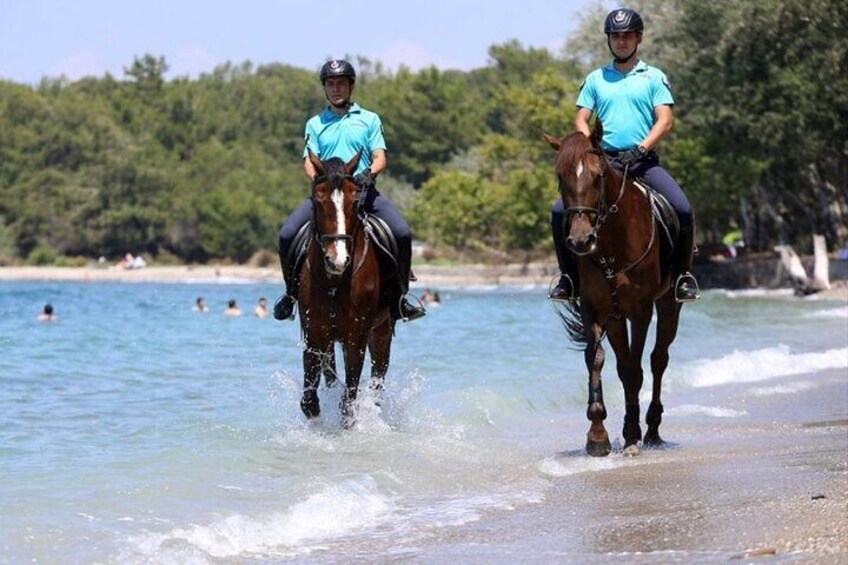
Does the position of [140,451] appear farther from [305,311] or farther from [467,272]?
[467,272]

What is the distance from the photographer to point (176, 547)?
283 inches

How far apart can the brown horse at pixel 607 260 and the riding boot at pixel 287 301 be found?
2.07 metres

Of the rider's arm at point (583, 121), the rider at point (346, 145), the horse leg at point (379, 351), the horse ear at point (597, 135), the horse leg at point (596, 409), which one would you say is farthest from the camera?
the horse leg at point (379, 351)

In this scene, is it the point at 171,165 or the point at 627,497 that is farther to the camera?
the point at 171,165

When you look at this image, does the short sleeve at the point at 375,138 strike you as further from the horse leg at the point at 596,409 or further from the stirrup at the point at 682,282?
the stirrup at the point at 682,282

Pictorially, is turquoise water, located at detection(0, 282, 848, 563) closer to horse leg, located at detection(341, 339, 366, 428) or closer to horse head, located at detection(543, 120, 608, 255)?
horse leg, located at detection(341, 339, 366, 428)

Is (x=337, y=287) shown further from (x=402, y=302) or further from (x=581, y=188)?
(x=581, y=188)

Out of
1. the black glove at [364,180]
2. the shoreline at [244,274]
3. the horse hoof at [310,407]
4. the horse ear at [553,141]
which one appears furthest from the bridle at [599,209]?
the shoreline at [244,274]

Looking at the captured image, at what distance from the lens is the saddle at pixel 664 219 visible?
10.7 m

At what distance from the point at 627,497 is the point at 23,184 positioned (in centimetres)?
10169

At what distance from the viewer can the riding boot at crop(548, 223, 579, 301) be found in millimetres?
10734

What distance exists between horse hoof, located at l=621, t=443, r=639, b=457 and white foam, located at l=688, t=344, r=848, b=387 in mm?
7168

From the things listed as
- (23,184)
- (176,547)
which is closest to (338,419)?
(176,547)

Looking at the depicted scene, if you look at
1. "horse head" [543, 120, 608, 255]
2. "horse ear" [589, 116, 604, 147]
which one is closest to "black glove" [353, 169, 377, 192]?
"horse head" [543, 120, 608, 255]
